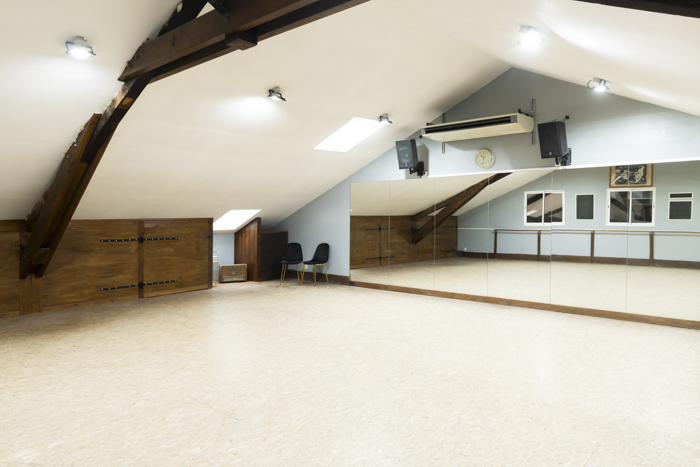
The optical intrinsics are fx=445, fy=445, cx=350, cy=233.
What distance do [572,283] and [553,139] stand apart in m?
1.89

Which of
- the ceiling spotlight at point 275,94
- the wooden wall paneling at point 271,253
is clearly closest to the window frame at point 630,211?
the ceiling spotlight at point 275,94

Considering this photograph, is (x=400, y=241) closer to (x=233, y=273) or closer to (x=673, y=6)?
(x=233, y=273)

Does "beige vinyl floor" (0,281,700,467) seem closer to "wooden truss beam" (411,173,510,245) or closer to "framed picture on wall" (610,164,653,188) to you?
"framed picture on wall" (610,164,653,188)

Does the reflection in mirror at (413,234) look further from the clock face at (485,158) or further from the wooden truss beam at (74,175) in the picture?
the wooden truss beam at (74,175)

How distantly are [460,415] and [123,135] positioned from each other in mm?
4217

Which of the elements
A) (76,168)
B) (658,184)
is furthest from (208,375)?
(658,184)

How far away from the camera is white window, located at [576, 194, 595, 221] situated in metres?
5.72

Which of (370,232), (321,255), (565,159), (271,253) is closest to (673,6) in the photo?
(565,159)

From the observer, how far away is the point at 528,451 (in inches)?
98.8

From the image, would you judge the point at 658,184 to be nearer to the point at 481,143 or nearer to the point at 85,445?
the point at 481,143

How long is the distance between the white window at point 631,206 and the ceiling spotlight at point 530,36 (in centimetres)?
247

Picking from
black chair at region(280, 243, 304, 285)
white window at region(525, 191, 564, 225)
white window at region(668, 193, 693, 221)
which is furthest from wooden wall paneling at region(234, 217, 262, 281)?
white window at region(668, 193, 693, 221)

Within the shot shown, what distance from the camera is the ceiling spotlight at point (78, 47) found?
3281mm

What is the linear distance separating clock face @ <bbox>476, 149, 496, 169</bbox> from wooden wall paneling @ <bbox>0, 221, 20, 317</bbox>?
6.26 m
